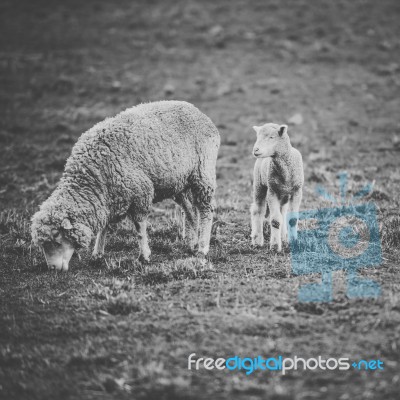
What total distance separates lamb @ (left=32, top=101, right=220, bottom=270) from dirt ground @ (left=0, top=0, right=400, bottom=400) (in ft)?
1.77

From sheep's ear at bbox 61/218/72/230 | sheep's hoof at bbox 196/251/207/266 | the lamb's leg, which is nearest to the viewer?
sheep's ear at bbox 61/218/72/230

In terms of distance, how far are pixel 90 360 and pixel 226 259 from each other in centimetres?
315

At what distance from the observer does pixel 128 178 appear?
7.32 metres

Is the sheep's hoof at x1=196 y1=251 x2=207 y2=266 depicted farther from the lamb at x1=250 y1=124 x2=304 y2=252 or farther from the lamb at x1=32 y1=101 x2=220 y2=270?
the lamb at x1=250 y1=124 x2=304 y2=252

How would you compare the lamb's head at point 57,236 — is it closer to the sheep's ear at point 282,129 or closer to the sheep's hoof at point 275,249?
the sheep's hoof at point 275,249

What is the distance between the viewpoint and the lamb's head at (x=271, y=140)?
761 cm

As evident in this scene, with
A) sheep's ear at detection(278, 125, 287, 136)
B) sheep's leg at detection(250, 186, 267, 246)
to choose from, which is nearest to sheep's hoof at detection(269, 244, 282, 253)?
sheep's leg at detection(250, 186, 267, 246)

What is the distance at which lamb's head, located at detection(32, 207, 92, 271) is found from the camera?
6965mm

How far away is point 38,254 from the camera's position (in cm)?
823

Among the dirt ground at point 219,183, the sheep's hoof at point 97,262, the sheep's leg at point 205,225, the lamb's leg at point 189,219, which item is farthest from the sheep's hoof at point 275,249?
the sheep's hoof at point 97,262

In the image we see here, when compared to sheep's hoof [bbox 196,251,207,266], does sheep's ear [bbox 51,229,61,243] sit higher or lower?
higher

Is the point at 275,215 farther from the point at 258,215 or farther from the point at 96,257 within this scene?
the point at 96,257

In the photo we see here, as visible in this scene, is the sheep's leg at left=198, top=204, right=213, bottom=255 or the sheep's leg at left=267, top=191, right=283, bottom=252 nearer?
the sheep's leg at left=267, top=191, right=283, bottom=252

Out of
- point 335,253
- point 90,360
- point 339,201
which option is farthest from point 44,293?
point 339,201
